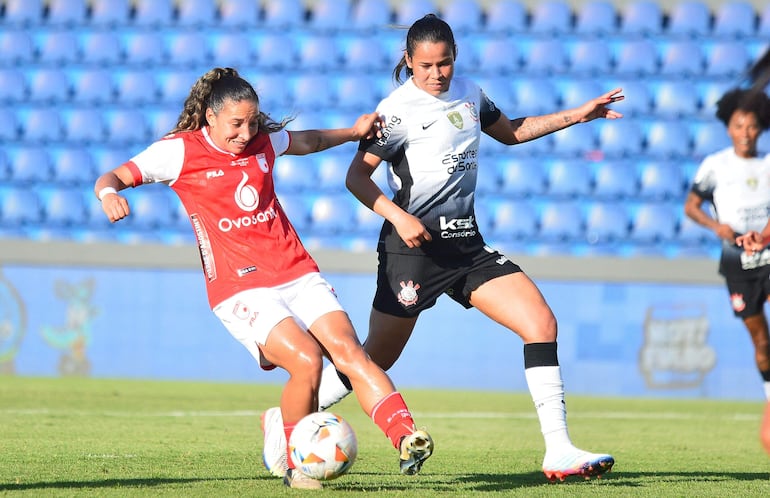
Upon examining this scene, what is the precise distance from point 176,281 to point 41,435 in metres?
5.80

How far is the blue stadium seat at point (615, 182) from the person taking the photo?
13875 mm

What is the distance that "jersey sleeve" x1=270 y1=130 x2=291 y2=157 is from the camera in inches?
195

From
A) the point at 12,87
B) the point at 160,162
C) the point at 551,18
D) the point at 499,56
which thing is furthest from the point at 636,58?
the point at 160,162

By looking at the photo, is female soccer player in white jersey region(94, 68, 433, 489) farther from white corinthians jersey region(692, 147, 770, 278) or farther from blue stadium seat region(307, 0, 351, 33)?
blue stadium seat region(307, 0, 351, 33)

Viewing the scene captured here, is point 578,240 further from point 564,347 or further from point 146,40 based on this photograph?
point 146,40

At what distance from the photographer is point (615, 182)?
A: 13906 mm

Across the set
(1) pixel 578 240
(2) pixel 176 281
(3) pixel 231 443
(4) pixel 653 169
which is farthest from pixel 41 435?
(4) pixel 653 169

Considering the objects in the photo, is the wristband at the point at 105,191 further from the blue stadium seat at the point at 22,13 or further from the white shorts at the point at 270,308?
the blue stadium seat at the point at 22,13

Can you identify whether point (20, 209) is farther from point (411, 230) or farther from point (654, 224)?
point (411, 230)

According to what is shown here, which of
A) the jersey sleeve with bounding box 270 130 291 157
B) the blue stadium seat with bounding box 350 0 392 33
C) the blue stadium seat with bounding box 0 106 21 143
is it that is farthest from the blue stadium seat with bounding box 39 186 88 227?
the jersey sleeve with bounding box 270 130 291 157

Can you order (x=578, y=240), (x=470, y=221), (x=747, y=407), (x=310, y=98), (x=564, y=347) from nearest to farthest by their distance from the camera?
(x=470, y=221), (x=747, y=407), (x=564, y=347), (x=578, y=240), (x=310, y=98)

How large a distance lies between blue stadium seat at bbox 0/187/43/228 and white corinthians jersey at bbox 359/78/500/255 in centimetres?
971

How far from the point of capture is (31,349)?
12.2 metres

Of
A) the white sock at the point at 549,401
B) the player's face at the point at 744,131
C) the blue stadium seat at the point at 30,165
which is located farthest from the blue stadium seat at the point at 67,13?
the white sock at the point at 549,401
